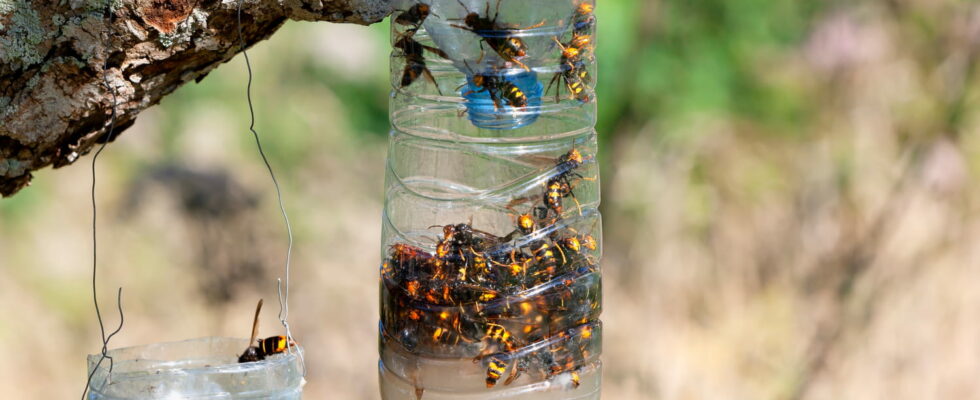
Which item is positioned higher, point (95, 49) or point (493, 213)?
point (95, 49)

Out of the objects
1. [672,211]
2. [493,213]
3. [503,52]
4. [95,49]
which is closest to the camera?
[95,49]

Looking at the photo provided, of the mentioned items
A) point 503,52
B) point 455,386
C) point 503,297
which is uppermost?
point 503,52

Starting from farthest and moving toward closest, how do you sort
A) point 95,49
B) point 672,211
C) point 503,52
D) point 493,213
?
1. point 672,211
2. point 493,213
3. point 503,52
4. point 95,49

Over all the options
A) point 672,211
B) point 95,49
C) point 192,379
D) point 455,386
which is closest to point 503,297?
point 455,386

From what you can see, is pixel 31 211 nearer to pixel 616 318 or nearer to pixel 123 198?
pixel 123 198

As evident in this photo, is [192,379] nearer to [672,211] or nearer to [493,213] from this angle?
[493,213]

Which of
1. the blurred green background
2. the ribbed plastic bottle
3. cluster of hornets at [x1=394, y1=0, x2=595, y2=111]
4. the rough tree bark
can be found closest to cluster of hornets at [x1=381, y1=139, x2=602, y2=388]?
the ribbed plastic bottle

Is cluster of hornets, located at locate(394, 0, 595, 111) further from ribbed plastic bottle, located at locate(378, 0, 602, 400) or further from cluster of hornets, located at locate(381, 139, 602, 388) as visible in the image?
cluster of hornets, located at locate(381, 139, 602, 388)

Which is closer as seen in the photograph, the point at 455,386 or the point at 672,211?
the point at 455,386
